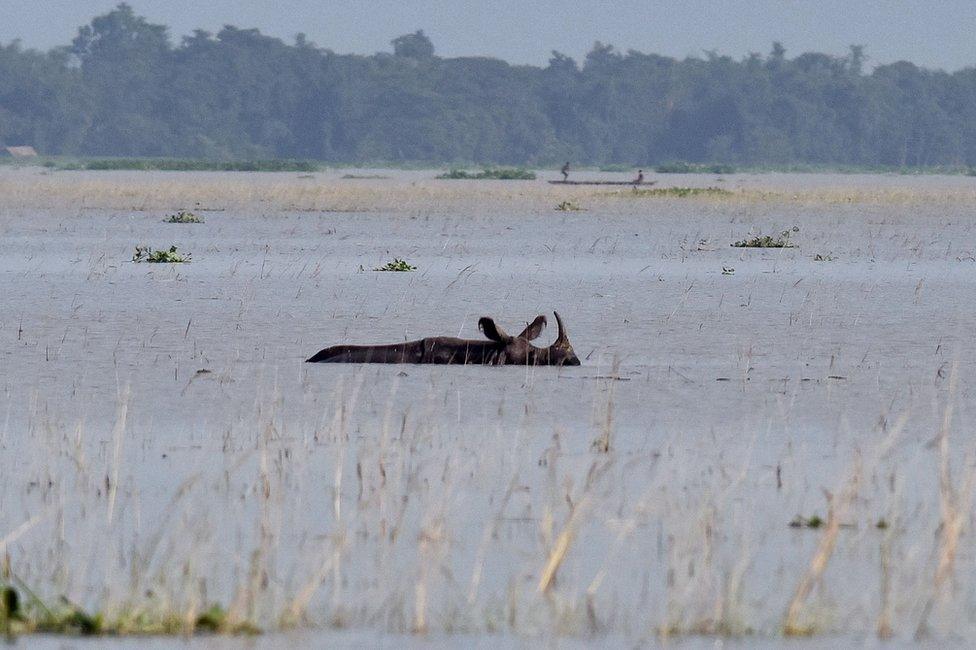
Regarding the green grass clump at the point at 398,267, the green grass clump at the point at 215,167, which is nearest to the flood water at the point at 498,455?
the green grass clump at the point at 398,267

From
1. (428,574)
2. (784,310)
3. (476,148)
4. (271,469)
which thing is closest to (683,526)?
(428,574)

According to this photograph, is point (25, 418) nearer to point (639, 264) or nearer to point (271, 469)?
point (271, 469)

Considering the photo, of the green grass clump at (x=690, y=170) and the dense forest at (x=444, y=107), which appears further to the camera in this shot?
the dense forest at (x=444, y=107)

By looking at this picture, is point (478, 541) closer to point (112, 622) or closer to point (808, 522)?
point (808, 522)

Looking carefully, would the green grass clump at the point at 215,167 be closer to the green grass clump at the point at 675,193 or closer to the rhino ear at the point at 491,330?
the green grass clump at the point at 675,193

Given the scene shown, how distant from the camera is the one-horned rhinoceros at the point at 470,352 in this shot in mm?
10820

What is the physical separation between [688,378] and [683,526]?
4340 mm

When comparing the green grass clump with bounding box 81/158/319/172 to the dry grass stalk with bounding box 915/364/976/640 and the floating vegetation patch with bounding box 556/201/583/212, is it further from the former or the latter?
the dry grass stalk with bounding box 915/364/976/640

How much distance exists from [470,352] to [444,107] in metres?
129

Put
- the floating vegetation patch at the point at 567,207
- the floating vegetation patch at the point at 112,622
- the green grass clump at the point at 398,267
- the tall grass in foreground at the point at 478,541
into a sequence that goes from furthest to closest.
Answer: the floating vegetation patch at the point at 567,207, the green grass clump at the point at 398,267, the tall grass in foreground at the point at 478,541, the floating vegetation patch at the point at 112,622

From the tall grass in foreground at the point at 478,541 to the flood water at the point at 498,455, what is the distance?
20 millimetres

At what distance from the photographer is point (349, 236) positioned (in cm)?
2631

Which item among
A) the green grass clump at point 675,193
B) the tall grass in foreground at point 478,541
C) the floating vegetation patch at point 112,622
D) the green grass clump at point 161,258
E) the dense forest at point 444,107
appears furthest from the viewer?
the dense forest at point 444,107

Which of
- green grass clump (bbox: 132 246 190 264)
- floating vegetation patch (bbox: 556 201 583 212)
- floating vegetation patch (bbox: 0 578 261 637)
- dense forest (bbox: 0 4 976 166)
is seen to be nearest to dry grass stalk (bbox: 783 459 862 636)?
floating vegetation patch (bbox: 0 578 261 637)
